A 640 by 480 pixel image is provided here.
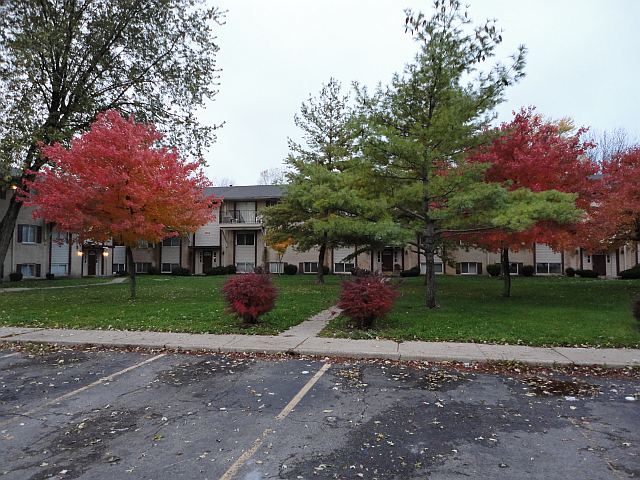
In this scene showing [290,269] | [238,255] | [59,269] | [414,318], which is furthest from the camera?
[238,255]

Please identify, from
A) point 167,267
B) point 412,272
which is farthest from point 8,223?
point 412,272

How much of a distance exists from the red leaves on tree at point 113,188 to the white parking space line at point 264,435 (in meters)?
9.81

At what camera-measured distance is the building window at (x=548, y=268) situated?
118ft

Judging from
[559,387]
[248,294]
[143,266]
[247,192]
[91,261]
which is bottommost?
[559,387]

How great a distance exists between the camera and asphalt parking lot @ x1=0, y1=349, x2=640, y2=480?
376 centimetres

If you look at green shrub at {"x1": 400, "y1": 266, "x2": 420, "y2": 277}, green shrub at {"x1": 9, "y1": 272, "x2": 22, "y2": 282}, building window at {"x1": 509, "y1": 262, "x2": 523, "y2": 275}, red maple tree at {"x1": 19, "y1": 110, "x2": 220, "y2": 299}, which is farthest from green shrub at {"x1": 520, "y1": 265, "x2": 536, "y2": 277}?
green shrub at {"x1": 9, "y1": 272, "x2": 22, "y2": 282}

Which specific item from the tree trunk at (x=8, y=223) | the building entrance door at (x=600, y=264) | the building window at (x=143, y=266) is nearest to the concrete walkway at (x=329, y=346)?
the tree trunk at (x=8, y=223)

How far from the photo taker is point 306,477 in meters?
3.57

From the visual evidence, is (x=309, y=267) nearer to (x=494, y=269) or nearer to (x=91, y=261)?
(x=494, y=269)

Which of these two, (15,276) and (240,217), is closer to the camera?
(15,276)

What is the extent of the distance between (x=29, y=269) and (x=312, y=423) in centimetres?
3435

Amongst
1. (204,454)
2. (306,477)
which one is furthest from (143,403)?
(306,477)

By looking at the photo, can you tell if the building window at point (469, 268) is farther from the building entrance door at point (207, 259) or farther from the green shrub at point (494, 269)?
the building entrance door at point (207, 259)

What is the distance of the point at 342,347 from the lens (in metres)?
8.52
